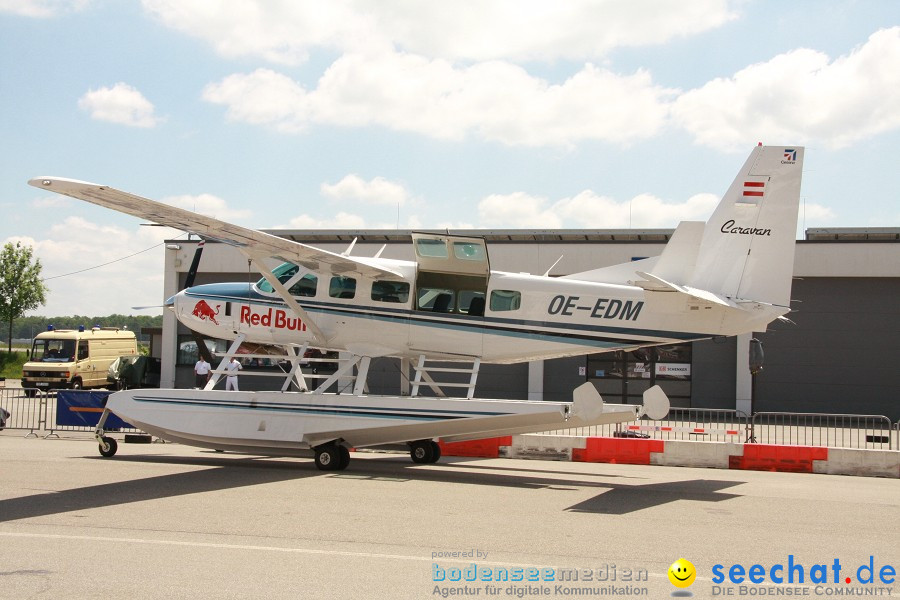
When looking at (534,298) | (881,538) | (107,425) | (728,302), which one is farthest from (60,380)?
(881,538)

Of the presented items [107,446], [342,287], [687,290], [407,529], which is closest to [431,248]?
[342,287]

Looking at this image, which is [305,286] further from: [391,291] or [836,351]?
[836,351]

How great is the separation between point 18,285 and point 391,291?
159 ft

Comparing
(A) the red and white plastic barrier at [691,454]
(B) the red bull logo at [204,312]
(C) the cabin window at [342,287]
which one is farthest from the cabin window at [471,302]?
(B) the red bull logo at [204,312]

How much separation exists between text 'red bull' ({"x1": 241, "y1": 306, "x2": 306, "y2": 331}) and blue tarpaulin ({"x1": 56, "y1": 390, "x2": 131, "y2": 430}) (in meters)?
4.84

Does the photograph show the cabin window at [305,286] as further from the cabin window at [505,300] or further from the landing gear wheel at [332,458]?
the cabin window at [505,300]

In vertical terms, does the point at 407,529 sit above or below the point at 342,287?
below

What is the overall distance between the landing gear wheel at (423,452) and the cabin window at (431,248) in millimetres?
3551

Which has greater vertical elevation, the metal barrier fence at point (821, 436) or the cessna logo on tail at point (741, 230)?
the cessna logo on tail at point (741, 230)

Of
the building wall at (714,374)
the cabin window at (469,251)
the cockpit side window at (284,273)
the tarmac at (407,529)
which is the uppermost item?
the cabin window at (469,251)

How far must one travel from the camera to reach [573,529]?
9102 mm

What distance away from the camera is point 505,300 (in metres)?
14.4

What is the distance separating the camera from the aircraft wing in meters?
10.8

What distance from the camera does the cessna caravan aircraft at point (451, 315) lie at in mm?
13086
